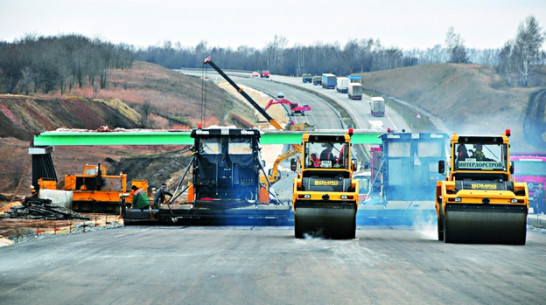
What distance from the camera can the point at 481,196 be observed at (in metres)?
20.1

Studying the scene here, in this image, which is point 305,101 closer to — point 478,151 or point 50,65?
point 50,65

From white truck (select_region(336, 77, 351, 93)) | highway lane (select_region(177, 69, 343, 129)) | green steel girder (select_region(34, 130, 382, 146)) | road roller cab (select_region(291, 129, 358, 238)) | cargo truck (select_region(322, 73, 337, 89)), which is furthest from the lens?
cargo truck (select_region(322, 73, 337, 89))

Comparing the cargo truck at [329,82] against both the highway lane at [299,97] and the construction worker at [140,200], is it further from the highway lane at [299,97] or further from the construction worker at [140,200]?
the construction worker at [140,200]

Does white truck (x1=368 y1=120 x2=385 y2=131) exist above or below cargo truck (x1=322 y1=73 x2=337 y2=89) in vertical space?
below

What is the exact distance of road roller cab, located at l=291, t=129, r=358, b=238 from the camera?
863 inches

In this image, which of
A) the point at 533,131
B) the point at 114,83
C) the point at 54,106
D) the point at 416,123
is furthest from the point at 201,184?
the point at 114,83

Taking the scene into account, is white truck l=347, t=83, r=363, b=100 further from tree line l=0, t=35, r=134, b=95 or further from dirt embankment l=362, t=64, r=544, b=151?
tree line l=0, t=35, r=134, b=95

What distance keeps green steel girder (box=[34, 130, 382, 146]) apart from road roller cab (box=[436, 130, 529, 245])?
129 feet

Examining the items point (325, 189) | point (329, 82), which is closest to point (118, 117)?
point (329, 82)

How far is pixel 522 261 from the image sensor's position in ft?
56.3

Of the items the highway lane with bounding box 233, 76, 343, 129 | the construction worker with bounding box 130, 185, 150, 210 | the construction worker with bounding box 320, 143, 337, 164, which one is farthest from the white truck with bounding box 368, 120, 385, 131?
the construction worker with bounding box 320, 143, 337, 164

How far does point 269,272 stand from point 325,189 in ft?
24.6

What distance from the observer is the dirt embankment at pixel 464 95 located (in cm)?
9819

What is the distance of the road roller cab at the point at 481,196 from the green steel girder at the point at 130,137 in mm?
39217
